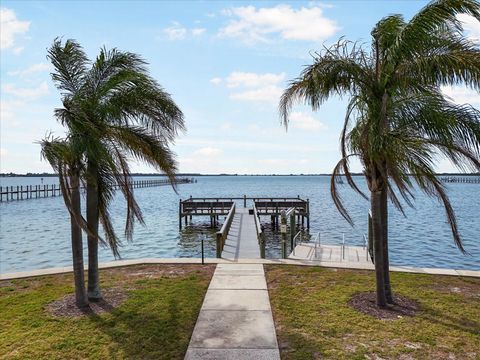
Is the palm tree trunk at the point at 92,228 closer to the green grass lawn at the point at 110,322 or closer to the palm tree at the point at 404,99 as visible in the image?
the green grass lawn at the point at 110,322

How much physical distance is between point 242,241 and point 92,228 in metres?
13.1

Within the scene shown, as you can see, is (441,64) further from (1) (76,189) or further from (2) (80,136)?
(1) (76,189)

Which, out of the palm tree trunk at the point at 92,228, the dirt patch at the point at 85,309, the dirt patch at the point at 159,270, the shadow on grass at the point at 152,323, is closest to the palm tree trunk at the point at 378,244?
the shadow on grass at the point at 152,323

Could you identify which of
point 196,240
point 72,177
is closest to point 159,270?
point 72,177

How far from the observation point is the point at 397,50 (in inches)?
301

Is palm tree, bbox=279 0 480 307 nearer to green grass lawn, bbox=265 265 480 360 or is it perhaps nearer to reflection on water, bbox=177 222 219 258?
green grass lawn, bbox=265 265 480 360

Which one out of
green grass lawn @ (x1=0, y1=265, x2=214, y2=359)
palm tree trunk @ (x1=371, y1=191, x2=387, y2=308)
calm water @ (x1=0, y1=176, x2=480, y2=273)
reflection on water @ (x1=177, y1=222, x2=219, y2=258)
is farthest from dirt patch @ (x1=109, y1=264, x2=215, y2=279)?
reflection on water @ (x1=177, y1=222, x2=219, y2=258)

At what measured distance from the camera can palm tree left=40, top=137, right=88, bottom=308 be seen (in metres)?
7.45

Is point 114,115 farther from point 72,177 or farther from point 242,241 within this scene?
point 242,241

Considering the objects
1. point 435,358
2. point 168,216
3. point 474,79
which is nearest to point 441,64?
point 474,79

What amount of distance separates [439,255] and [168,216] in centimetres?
3088

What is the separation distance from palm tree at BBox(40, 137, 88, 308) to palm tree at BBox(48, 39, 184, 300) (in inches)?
11.1

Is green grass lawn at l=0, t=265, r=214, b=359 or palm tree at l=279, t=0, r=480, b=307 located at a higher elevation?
palm tree at l=279, t=0, r=480, b=307

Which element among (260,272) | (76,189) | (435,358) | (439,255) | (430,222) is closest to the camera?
(435,358)
